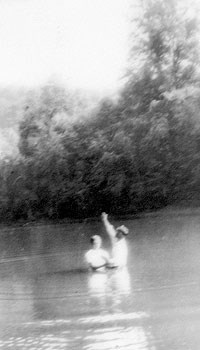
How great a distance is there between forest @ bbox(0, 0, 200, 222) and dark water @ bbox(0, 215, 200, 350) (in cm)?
Answer: 1062

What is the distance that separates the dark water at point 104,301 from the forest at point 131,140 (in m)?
10.6

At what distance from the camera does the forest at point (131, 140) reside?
28.8 meters

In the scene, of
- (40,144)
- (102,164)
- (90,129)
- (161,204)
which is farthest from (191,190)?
(40,144)

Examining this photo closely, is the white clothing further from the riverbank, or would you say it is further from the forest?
the riverbank

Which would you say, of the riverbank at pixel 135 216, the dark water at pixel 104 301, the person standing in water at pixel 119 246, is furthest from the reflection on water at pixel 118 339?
the riverbank at pixel 135 216

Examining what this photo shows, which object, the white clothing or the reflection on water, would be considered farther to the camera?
the white clothing

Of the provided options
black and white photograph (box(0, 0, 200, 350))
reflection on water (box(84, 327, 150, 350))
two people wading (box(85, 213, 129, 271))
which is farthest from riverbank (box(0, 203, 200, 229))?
reflection on water (box(84, 327, 150, 350))

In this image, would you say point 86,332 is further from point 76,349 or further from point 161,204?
point 161,204

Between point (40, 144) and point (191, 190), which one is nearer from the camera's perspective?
point (191, 190)

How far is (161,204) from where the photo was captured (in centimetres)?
3052

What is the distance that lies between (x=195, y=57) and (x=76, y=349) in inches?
1045

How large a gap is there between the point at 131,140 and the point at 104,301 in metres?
21.5

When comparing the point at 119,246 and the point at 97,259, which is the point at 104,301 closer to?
the point at 119,246

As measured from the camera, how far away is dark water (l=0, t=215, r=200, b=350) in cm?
722
